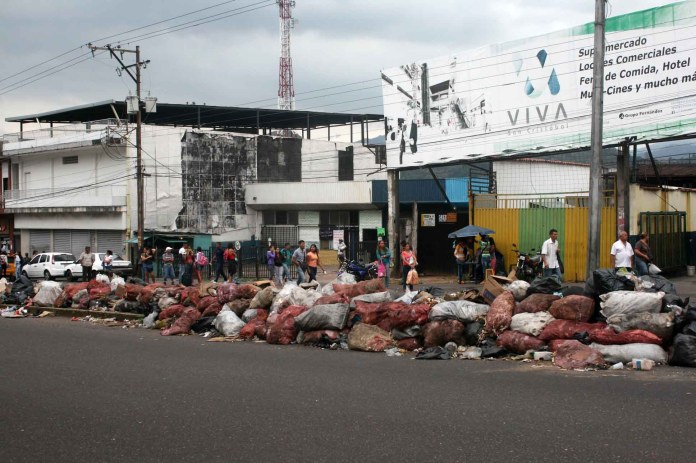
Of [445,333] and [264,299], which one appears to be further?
[264,299]

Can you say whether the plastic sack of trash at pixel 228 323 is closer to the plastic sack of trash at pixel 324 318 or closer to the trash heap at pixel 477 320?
the trash heap at pixel 477 320

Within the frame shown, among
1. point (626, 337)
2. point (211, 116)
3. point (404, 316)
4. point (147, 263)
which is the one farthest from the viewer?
point (211, 116)

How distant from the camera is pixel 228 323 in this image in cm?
1398

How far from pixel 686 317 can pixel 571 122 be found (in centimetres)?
1114

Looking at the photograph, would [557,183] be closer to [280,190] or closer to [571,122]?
[571,122]

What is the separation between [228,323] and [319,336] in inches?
89.1

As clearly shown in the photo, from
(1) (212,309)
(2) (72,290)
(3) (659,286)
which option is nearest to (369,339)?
(1) (212,309)

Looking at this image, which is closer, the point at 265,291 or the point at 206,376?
the point at 206,376

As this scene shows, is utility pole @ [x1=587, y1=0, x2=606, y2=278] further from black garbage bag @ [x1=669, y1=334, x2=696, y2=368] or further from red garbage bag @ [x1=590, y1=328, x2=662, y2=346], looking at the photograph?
black garbage bag @ [x1=669, y1=334, x2=696, y2=368]

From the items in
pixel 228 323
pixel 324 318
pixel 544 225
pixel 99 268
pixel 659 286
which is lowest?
pixel 228 323

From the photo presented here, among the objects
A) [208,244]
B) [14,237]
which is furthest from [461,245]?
[14,237]

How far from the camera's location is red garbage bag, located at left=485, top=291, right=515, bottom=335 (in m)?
11.3

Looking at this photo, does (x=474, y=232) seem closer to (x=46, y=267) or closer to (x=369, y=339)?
(x=369, y=339)

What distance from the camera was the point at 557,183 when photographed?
29953 mm
